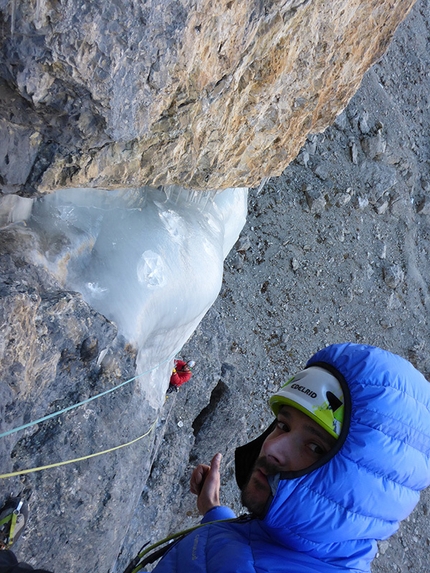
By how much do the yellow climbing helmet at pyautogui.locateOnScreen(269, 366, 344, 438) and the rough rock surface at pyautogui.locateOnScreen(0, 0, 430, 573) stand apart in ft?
2.69

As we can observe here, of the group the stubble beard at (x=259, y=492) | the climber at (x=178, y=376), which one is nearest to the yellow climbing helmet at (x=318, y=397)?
the stubble beard at (x=259, y=492)

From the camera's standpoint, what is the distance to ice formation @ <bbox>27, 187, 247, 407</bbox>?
2377 mm

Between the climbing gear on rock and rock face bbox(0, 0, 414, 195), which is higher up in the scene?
rock face bbox(0, 0, 414, 195)

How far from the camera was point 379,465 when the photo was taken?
1623 millimetres

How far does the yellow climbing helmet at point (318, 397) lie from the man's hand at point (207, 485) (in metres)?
0.49

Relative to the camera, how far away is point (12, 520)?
187 centimetres

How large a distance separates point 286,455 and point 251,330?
580 centimetres

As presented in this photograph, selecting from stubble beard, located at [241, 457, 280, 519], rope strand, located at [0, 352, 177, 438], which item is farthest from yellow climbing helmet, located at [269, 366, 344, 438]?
rope strand, located at [0, 352, 177, 438]

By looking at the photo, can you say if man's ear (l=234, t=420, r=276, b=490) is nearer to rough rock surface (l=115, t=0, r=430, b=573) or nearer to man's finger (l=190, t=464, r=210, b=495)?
man's finger (l=190, t=464, r=210, b=495)

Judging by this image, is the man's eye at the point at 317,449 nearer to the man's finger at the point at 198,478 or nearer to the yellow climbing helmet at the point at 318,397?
the yellow climbing helmet at the point at 318,397

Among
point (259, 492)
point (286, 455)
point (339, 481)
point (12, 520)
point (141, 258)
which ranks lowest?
point (12, 520)

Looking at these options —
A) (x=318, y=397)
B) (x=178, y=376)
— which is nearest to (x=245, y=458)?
(x=318, y=397)

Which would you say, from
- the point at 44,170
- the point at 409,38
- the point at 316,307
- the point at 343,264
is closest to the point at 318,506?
the point at 44,170

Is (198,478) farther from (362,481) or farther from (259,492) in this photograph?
(362,481)
